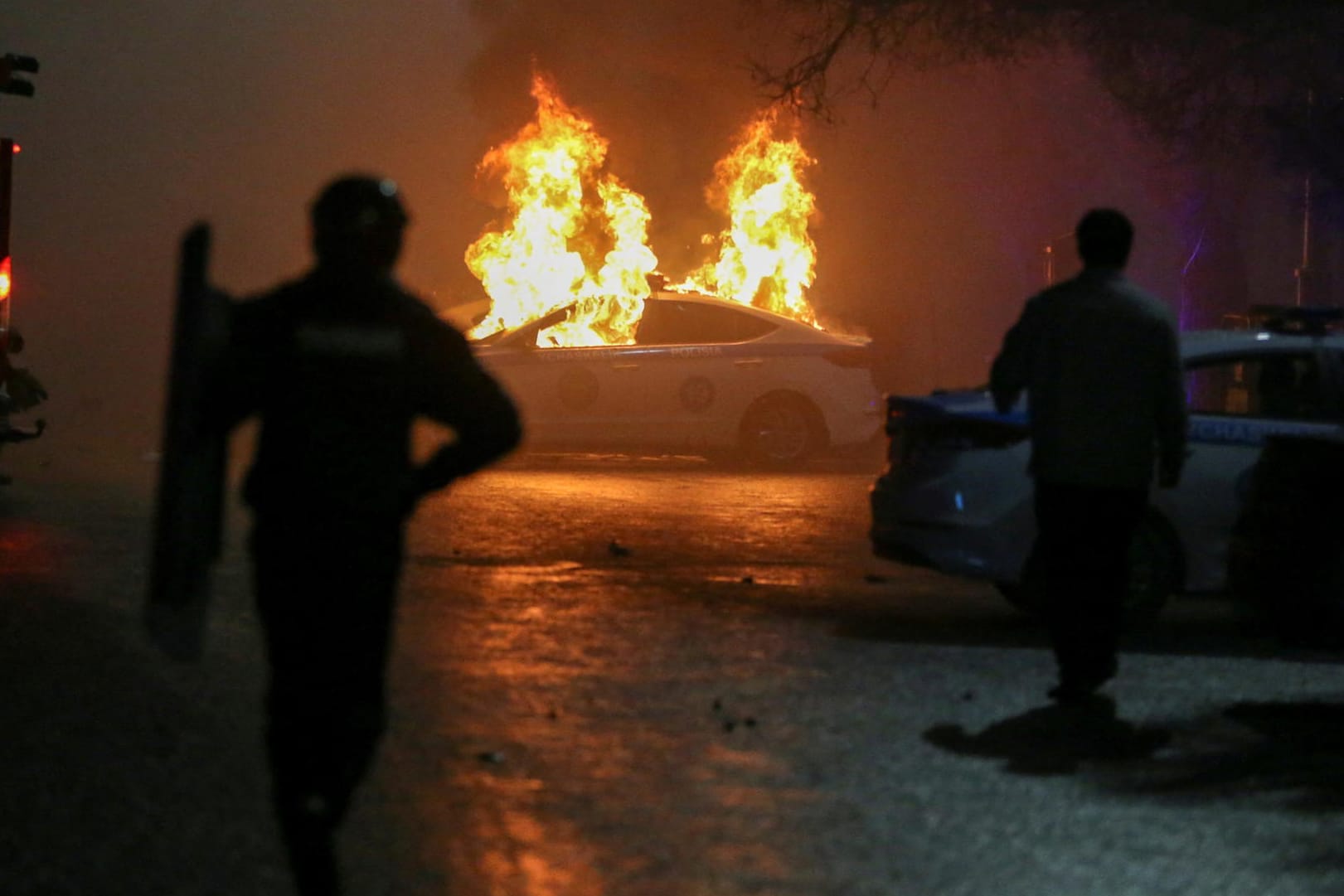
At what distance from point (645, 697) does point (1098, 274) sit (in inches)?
91.0

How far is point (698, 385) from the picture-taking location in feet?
58.7

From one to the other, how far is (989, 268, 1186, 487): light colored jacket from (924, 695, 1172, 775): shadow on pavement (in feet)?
2.83

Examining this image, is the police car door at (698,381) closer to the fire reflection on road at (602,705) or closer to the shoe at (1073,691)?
the fire reflection on road at (602,705)

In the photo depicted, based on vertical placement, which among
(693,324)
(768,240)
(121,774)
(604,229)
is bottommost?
(121,774)

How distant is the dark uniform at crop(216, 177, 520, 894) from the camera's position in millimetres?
4141

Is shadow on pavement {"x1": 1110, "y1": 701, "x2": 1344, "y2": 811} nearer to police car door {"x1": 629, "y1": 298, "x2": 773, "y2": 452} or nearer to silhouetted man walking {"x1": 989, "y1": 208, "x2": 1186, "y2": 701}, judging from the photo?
silhouetted man walking {"x1": 989, "y1": 208, "x2": 1186, "y2": 701}

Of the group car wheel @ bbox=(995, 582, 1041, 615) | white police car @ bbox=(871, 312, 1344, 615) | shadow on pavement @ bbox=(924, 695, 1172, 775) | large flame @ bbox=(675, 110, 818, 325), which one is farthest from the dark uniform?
large flame @ bbox=(675, 110, 818, 325)

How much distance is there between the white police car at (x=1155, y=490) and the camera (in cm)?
902

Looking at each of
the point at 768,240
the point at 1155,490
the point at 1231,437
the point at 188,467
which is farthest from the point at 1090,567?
the point at 768,240

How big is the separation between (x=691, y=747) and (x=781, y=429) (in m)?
11.5

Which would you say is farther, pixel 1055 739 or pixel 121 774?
pixel 1055 739

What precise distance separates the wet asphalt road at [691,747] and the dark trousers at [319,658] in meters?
0.83

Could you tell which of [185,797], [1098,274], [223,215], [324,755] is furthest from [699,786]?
[223,215]

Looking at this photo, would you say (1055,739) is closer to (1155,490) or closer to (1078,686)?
(1078,686)
